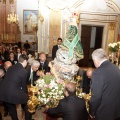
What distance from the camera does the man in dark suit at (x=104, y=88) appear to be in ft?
10.3

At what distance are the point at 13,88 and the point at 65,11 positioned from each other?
276 inches

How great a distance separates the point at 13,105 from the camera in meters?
4.26

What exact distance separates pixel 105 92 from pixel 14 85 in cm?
177

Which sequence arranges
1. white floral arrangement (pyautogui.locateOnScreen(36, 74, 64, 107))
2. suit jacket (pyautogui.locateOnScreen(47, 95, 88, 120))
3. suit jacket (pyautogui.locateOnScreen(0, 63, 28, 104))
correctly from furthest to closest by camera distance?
white floral arrangement (pyautogui.locateOnScreen(36, 74, 64, 107))
suit jacket (pyautogui.locateOnScreen(0, 63, 28, 104))
suit jacket (pyautogui.locateOnScreen(47, 95, 88, 120))

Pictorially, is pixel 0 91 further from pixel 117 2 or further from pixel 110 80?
pixel 117 2

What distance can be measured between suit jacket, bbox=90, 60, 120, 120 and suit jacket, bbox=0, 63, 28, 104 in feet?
4.80

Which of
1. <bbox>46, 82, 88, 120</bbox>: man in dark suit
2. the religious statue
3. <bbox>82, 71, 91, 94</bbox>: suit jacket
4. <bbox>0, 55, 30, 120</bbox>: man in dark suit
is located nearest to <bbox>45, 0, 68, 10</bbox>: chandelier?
the religious statue

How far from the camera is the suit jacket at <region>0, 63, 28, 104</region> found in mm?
3873

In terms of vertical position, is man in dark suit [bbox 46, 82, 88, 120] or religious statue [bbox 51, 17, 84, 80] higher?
religious statue [bbox 51, 17, 84, 80]

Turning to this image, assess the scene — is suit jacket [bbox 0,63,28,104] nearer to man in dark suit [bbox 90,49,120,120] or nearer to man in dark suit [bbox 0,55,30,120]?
man in dark suit [bbox 0,55,30,120]

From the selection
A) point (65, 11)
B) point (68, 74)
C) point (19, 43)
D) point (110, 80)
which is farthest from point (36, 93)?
point (19, 43)

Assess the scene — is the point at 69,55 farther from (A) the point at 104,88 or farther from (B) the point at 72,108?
(B) the point at 72,108

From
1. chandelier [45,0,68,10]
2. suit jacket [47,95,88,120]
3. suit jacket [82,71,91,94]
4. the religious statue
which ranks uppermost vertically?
chandelier [45,0,68,10]

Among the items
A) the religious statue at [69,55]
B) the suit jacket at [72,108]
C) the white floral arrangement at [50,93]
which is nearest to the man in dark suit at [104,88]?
the suit jacket at [72,108]
